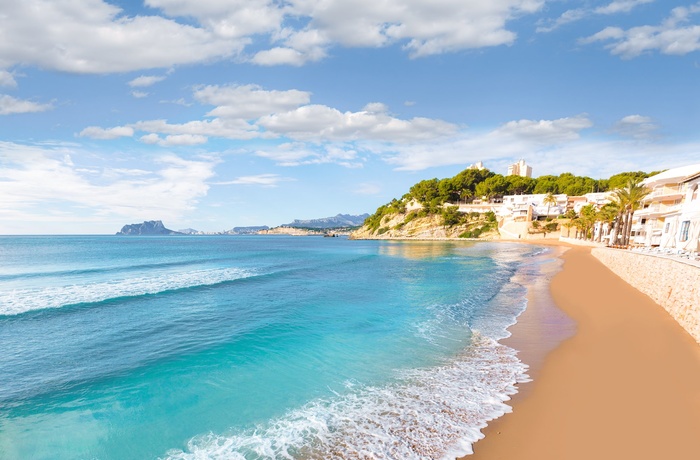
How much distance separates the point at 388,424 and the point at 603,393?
521 cm

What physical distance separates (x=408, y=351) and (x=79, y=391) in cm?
Result: 932

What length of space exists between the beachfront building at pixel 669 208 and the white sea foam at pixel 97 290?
42768 millimetres

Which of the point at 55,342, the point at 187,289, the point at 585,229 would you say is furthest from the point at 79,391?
the point at 585,229

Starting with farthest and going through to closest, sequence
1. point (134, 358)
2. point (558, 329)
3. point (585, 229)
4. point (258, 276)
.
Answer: point (585, 229), point (258, 276), point (558, 329), point (134, 358)

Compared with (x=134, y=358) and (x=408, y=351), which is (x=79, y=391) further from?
(x=408, y=351)

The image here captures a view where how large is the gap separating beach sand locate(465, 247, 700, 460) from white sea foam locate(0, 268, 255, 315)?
20825mm

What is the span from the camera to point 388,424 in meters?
7.08

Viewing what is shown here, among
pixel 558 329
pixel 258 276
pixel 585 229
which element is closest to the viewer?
pixel 558 329

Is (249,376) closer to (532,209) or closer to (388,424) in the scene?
(388,424)

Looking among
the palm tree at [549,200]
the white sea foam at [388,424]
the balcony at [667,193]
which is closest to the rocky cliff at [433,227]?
the palm tree at [549,200]

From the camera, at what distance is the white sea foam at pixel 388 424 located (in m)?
6.29

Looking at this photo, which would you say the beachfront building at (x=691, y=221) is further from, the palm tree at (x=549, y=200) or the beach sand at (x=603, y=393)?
the palm tree at (x=549, y=200)

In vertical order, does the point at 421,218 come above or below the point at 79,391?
above

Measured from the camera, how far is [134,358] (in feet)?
36.2
